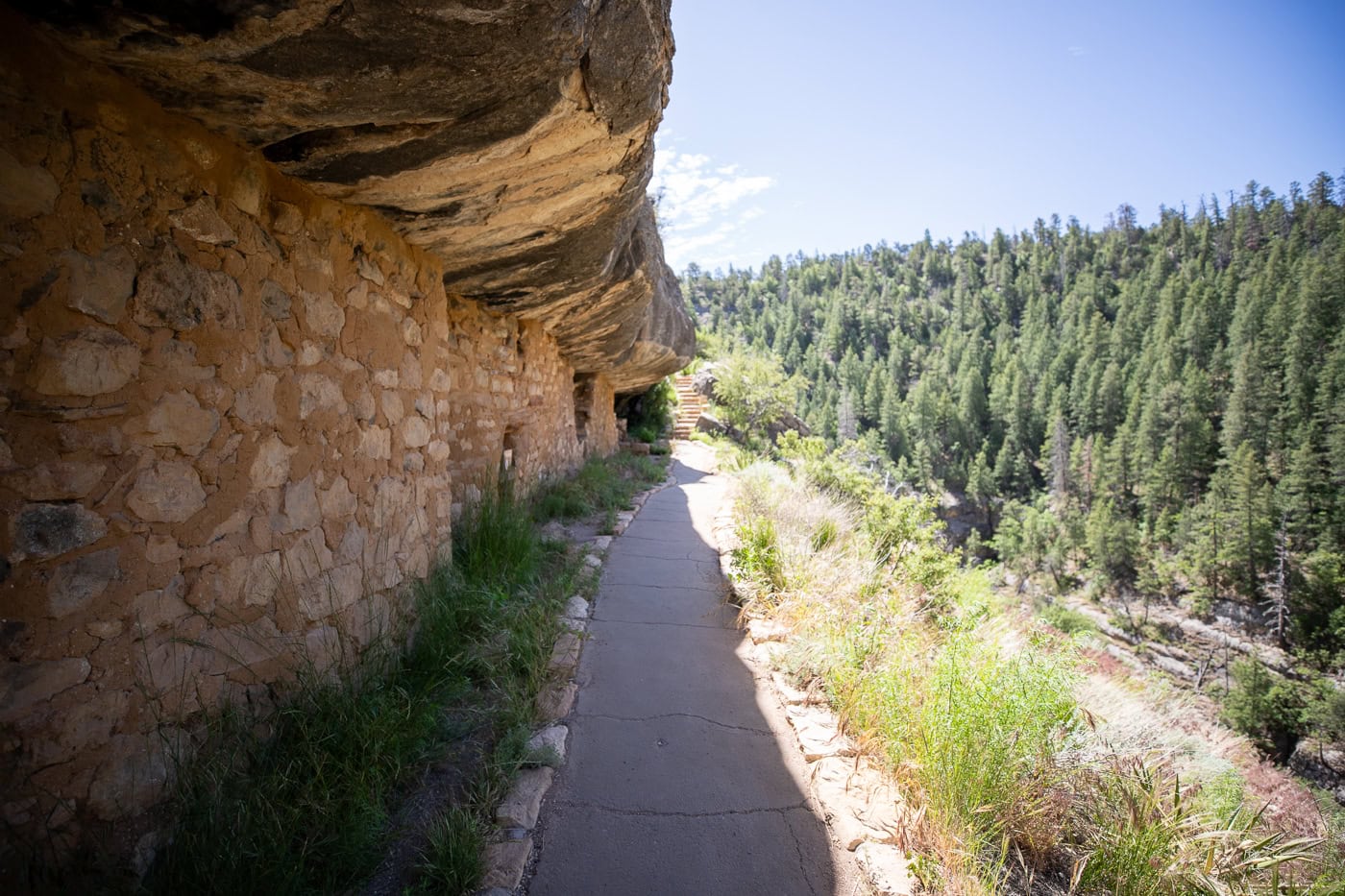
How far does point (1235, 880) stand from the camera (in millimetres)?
1794

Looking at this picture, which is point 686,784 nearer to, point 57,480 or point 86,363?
point 57,480

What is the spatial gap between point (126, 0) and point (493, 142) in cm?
98

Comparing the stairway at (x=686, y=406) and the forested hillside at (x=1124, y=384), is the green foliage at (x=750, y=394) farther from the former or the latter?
the forested hillside at (x=1124, y=384)

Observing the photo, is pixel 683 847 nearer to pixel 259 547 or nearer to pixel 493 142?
pixel 259 547

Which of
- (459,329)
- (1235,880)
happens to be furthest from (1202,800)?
(459,329)

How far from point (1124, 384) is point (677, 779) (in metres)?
74.6

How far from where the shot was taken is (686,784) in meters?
2.30

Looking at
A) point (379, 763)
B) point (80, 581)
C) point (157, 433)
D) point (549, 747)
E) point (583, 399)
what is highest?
point (583, 399)

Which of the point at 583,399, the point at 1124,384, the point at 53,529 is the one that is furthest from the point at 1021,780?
the point at 1124,384

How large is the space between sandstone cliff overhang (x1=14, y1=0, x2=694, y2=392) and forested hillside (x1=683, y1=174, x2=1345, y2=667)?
1982 centimetres

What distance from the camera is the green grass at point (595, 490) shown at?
624 centimetres

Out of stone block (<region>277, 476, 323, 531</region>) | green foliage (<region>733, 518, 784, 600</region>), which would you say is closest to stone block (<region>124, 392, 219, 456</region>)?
stone block (<region>277, 476, 323, 531</region>)

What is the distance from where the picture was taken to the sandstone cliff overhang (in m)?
1.32

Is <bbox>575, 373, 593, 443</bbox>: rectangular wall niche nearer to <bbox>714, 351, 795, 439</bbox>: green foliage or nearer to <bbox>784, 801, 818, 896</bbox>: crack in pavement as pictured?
<bbox>784, 801, 818, 896</bbox>: crack in pavement
